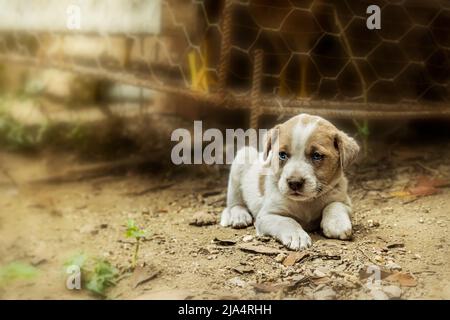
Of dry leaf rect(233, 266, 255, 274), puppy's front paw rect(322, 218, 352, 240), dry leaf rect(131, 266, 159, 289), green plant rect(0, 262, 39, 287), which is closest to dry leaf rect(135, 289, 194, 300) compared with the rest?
dry leaf rect(131, 266, 159, 289)

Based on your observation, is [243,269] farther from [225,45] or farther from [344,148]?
[225,45]

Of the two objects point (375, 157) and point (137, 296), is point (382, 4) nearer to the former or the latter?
point (375, 157)

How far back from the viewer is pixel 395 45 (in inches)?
145

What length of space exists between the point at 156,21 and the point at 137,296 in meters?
2.70

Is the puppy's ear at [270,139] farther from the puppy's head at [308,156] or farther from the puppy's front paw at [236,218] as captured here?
the puppy's front paw at [236,218]

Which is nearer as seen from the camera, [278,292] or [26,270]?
[278,292]

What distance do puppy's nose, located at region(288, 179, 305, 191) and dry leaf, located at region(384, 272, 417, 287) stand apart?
1.80 feet

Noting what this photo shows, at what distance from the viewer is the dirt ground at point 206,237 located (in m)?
2.04

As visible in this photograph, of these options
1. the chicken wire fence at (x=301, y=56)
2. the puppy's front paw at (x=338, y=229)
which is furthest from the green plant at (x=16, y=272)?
the chicken wire fence at (x=301, y=56)

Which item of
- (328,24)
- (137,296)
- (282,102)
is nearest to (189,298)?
(137,296)

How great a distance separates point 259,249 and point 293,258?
7.2 inches

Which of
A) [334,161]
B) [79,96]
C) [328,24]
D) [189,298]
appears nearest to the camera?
[189,298]

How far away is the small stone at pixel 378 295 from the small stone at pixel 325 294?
0.44 feet

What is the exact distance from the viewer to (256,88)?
325 centimetres
